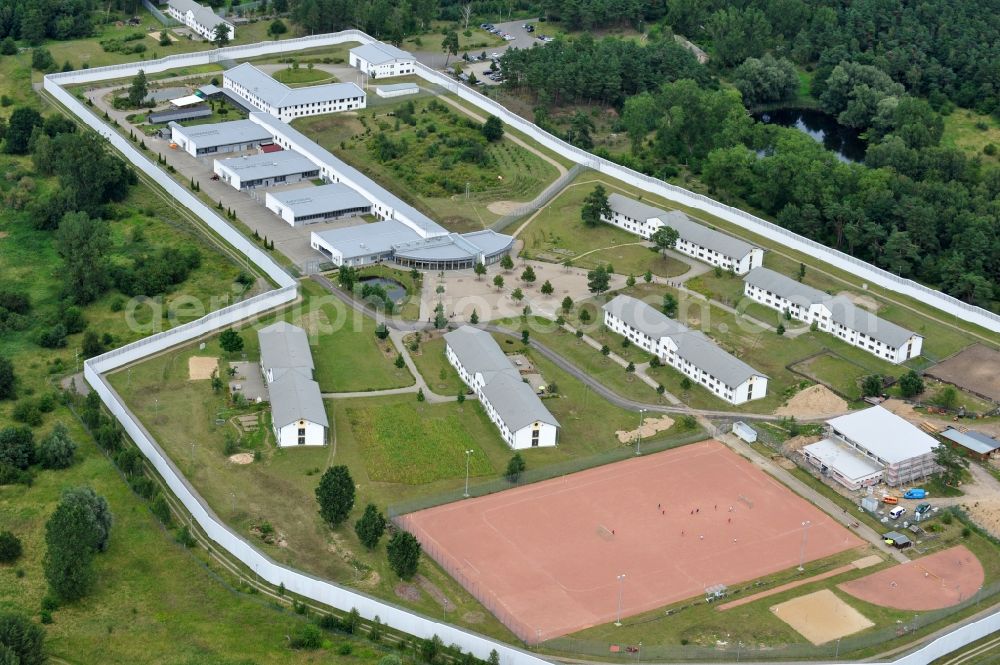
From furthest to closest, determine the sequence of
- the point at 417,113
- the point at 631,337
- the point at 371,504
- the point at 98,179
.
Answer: the point at 417,113, the point at 98,179, the point at 631,337, the point at 371,504

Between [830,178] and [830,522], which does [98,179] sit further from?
[830,522]

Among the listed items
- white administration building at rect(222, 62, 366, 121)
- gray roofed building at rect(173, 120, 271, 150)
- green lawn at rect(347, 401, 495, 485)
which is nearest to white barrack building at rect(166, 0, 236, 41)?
white administration building at rect(222, 62, 366, 121)

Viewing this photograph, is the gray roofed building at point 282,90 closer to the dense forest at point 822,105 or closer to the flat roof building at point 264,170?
the flat roof building at point 264,170

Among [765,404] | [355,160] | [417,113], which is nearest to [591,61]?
[417,113]

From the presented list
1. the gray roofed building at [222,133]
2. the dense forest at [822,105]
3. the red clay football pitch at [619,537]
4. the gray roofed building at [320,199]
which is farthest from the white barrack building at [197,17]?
the red clay football pitch at [619,537]

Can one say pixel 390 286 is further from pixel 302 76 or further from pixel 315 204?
pixel 302 76

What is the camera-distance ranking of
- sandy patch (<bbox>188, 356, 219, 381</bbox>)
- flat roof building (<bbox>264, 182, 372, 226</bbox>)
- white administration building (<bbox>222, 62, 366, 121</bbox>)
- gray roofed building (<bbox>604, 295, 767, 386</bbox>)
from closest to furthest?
gray roofed building (<bbox>604, 295, 767, 386</bbox>) < sandy patch (<bbox>188, 356, 219, 381</bbox>) < flat roof building (<bbox>264, 182, 372, 226</bbox>) < white administration building (<bbox>222, 62, 366, 121</bbox>)

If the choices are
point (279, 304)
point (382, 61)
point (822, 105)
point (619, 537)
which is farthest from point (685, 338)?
point (822, 105)

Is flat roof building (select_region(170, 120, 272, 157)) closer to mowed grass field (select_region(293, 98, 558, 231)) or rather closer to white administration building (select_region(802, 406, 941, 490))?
mowed grass field (select_region(293, 98, 558, 231))
